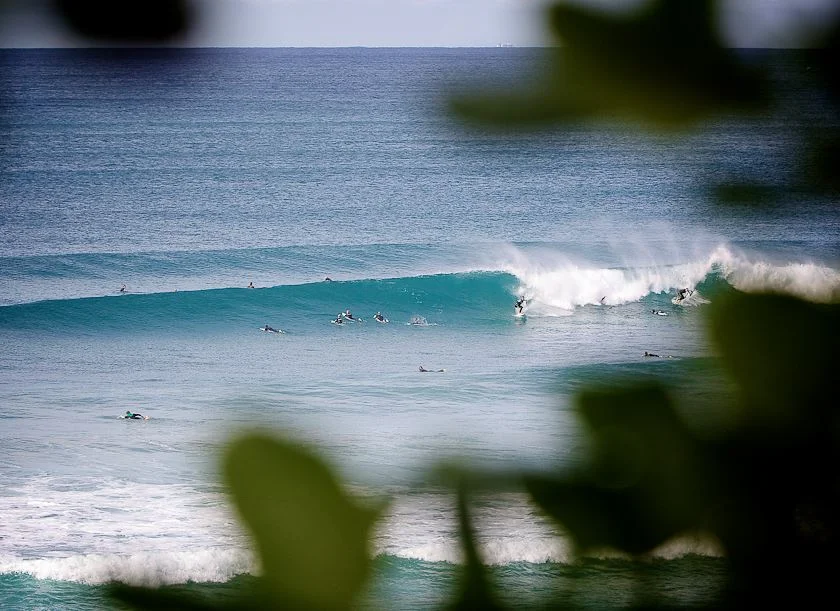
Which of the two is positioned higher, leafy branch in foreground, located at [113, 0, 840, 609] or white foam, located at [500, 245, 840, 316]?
white foam, located at [500, 245, 840, 316]

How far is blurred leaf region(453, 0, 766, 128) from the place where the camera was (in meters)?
0.47

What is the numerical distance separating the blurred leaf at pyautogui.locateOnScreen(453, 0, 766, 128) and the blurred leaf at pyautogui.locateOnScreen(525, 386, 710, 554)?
15 centimetres

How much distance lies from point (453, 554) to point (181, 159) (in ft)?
110

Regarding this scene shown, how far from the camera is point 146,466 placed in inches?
445

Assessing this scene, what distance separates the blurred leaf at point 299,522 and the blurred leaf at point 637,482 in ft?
0.45

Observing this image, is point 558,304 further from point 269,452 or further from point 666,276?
point 269,452

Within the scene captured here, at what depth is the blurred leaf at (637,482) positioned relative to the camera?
1.72 ft

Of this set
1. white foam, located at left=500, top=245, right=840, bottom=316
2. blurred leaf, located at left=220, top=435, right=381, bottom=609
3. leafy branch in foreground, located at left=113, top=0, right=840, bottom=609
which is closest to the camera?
blurred leaf, located at left=220, top=435, right=381, bottom=609

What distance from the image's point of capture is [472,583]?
487 millimetres

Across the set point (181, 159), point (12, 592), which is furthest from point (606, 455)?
point (181, 159)

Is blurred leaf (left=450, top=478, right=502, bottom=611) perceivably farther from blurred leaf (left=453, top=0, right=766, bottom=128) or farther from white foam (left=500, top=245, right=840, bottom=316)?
white foam (left=500, top=245, right=840, bottom=316)

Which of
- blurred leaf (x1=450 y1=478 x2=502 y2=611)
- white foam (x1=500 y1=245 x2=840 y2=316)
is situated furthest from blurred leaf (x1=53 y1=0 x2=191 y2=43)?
white foam (x1=500 y1=245 x2=840 y2=316)

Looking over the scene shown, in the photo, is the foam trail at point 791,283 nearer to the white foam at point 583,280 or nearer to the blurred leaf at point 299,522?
the blurred leaf at point 299,522

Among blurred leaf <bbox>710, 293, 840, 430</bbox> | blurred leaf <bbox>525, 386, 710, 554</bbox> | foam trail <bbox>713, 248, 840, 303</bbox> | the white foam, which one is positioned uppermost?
the white foam
